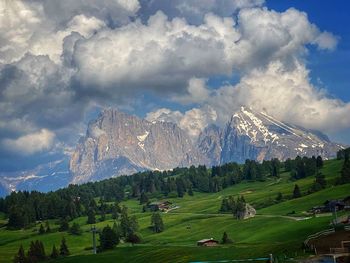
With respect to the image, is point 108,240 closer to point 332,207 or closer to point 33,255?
point 33,255

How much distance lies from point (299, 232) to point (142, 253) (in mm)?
37895

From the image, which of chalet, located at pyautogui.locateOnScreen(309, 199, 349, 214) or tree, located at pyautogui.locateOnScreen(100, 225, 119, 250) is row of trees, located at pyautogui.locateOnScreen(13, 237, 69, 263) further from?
chalet, located at pyautogui.locateOnScreen(309, 199, 349, 214)

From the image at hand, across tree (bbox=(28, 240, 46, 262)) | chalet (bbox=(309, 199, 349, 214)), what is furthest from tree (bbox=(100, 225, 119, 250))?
chalet (bbox=(309, 199, 349, 214))

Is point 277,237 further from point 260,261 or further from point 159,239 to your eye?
point 159,239

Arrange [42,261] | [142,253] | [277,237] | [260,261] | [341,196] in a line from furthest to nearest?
[341,196], [42,261], [277,237], [142,253], [260,261]

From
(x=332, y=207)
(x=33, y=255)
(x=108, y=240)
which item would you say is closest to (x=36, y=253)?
(x=33, y=255)

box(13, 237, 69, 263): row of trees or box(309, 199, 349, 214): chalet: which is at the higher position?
box(309, 199, 349, 214): chalet

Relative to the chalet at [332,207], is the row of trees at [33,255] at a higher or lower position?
lower

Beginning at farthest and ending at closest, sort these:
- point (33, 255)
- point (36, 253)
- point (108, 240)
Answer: point (36, 253), point (33, 255), point (108, 240)

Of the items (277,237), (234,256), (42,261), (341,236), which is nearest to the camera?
(341,236)

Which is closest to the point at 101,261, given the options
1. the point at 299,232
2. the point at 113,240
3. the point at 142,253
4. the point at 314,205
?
the point at 142,253

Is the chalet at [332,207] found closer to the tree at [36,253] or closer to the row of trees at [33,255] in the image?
the row of trees at [33,255]

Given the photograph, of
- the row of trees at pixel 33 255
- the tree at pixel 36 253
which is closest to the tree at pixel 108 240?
the row of trees at pixel 33 255

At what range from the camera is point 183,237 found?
640ft
